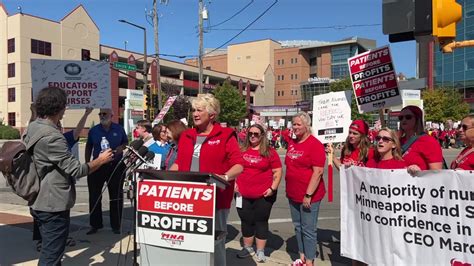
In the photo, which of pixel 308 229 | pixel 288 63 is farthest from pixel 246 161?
pixel 288 63

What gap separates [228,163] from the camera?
4.17 m

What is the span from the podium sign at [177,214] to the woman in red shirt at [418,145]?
2.13m

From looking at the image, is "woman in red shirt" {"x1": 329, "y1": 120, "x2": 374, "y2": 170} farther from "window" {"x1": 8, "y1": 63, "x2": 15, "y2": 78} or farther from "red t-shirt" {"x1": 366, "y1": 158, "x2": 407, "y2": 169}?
"window" {"x1": 8, "y1": 63, "x2": 15, "y2": 78}

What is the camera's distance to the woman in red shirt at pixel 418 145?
448 centimetres

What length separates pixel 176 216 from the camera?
3.64 meters

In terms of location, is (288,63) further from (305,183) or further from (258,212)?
(305,183)

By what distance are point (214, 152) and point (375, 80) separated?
3.28m

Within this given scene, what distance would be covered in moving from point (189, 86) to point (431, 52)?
1722 inches

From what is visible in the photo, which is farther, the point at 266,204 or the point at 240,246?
the point at 240,246

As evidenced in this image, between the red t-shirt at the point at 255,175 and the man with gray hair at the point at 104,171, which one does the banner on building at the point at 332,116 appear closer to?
the red t-shirt at the point at 255,175

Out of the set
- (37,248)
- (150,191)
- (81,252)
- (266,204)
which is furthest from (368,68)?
(37,248)

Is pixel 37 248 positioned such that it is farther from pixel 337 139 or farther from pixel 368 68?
pixel 368 68

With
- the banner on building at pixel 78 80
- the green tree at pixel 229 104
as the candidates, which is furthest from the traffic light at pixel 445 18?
the green tree at pixel 229 104

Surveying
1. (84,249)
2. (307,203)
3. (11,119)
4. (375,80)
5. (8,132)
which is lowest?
(84,249)
